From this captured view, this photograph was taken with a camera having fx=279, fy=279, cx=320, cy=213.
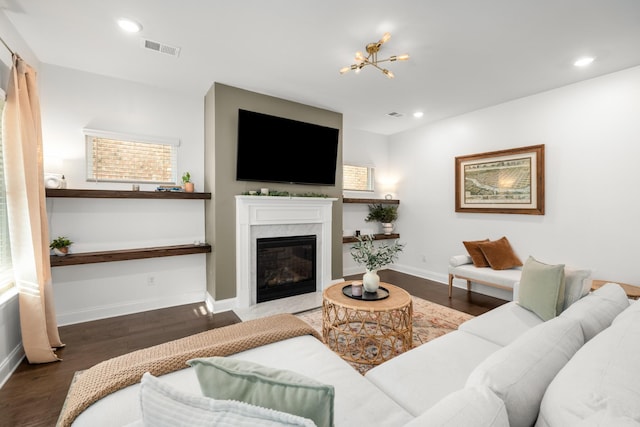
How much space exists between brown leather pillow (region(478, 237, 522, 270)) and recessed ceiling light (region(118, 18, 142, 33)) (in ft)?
15.1

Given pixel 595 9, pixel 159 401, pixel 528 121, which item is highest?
pixel 595 9

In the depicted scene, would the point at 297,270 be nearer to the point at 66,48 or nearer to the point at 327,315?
the point at 327,315

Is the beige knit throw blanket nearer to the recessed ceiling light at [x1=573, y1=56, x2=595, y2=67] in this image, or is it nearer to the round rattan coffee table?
the round rattan coffee table

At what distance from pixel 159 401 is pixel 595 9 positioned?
353cm

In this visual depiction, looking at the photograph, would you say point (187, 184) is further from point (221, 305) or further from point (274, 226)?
point (221, 305)

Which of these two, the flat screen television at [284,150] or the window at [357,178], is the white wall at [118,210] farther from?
the window at [357,178]

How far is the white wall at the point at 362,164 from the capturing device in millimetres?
5363

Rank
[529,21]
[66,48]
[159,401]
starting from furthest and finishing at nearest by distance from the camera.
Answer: [66,48]
[529,21]
[159,401]

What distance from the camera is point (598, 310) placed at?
1.58m

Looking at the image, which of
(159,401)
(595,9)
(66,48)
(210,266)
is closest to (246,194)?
(210,266)

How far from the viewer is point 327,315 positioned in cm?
255

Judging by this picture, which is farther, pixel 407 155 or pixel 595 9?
pixel 407 155

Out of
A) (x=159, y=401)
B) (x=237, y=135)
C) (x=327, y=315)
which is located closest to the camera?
(x=159, y=401)

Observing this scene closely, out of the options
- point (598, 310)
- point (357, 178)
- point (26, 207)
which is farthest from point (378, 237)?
point (26, 207)
